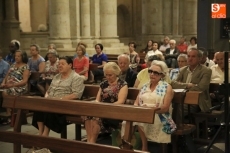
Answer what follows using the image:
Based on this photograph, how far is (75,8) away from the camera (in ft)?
45.0

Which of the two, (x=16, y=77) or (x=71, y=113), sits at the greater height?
(x=16, y=77)

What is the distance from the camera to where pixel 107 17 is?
46.5 ft

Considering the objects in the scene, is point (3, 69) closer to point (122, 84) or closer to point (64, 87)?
point (64, 87)

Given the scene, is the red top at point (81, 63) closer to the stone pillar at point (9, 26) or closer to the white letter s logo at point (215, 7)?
the white letter s logo at point (215, 7)

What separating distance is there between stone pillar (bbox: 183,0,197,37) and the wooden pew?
17475mm

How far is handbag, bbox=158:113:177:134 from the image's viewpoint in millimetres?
5273

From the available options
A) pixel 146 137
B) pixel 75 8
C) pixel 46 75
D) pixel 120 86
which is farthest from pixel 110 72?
pixel 75 8

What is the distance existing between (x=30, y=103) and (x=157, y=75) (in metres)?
1.69

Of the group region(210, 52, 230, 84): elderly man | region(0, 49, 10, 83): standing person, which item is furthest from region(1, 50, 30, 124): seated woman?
region(210, 52, 230, 84): elderly man

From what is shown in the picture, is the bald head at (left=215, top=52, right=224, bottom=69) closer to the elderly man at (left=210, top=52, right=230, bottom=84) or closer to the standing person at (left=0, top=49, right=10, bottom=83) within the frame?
the elderly man at (left=210, top=52, right=230, bottom=84)

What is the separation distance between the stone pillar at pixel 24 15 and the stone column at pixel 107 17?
7.75 meters

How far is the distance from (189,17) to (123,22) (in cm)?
348

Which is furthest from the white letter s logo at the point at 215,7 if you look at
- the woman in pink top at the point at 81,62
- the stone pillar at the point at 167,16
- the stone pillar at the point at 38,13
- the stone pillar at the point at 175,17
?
the stone pillar at the point at 38,13

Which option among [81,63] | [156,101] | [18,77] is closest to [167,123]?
[156,101]
